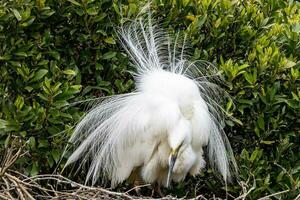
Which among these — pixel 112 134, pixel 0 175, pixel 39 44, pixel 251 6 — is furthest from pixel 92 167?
pixel 251 6

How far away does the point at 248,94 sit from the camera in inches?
158

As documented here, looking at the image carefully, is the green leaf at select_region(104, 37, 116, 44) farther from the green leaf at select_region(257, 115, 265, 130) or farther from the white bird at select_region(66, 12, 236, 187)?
the green leaf at select_region(257, 115, 265, 130)

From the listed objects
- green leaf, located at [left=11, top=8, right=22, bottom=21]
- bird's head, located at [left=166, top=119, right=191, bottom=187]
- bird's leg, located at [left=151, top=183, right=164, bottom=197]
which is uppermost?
green leaf, located at [left=11, top=8, right=22, bottom=21]

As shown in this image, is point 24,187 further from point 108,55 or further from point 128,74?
point 128,74

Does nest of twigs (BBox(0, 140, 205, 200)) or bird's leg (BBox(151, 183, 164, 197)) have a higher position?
nest of twigs (BBox(0, 140, 205, 200))

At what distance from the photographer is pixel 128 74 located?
4.08 m

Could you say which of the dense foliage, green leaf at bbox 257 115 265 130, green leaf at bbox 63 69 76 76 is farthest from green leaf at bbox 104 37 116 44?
green leaf at bbox 257 115 265 130

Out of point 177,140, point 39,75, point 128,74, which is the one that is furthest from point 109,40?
point 177,140

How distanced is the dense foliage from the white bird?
81mm

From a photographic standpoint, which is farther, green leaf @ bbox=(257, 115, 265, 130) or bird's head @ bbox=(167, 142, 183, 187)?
green leaf @ bbox=(257, 115, 265, 130)

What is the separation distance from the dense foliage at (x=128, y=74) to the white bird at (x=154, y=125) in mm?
81

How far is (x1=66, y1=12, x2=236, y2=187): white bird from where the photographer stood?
3885 mm

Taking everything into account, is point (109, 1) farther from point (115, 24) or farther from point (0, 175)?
point (0, 175)

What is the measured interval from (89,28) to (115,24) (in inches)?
6.3
